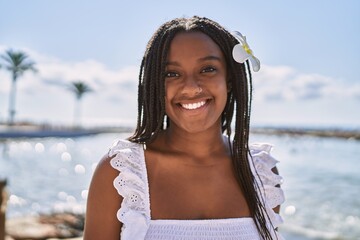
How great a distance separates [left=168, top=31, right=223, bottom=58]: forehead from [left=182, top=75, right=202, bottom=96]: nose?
10 cm

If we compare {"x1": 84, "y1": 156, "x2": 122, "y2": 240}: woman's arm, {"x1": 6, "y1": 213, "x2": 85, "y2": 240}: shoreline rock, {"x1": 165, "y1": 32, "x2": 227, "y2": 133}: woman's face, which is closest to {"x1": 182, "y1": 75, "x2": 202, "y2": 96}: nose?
{"x1": 165, "y1": 32, "x2": 227, "y2": 133}: woman's face

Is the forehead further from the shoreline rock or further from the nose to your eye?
the shoreline rock

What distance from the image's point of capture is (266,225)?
2.11 m

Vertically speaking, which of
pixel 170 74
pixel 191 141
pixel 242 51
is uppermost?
pixel 242 51

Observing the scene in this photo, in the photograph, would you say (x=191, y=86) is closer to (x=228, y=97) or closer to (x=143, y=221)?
(x=228, y=97)

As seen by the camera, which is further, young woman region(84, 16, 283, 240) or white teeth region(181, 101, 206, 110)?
white teeth region(181, 101, 206, 110)

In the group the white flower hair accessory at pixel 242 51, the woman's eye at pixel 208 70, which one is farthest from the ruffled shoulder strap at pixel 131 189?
the white flower hair accessory at pixel 242 51

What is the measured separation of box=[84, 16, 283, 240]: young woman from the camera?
186cm

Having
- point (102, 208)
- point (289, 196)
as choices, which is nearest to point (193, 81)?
point (102, 208)

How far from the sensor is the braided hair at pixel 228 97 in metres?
2.00

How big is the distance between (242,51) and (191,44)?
243 mm

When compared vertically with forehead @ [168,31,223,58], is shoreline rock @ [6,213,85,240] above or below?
Result: below

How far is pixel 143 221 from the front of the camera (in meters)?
1.85

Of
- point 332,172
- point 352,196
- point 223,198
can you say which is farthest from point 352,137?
point 223,198
